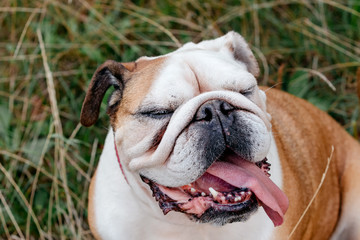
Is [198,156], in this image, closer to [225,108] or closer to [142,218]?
[225,108]

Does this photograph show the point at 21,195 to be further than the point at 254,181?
Yes

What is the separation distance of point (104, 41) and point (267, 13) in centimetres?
154

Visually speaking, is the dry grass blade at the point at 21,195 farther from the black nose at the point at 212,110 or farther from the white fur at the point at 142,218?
the black nose at the point at 212,110

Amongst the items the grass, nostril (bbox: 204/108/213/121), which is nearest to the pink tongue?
nostril (bbox: 204/108/213/121)

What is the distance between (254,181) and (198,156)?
11.0 inches

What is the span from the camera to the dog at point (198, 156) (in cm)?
242

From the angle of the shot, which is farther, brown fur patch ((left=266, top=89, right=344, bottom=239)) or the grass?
the grass

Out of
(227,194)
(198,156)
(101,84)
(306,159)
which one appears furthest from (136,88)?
(306,159)

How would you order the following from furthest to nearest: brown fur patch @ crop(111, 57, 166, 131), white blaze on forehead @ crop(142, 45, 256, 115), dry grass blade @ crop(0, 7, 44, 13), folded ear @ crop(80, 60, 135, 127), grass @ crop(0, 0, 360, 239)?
dry grass blade @ crop(0, 7, 44, 13) < grass @ crop(0, 0, 360, 239) < folded ear @ crop(80, 60, 135, 127) < brown fur patch @ crop(111, 57, 166, 131) < white blaze on forehead @ crop(142, 45, 256, 115)

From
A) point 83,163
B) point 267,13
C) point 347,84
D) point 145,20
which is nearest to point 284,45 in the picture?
point 267,13

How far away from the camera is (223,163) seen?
2.52m

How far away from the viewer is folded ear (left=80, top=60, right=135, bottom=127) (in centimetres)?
284

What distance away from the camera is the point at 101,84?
2.91 m

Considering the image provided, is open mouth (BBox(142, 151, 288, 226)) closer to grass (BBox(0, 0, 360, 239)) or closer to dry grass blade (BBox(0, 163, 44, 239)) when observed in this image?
dry grass blade (BBox(0, 163, 44, 239))
